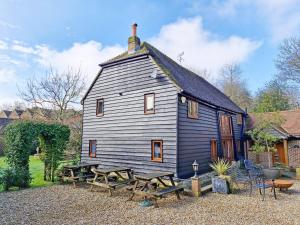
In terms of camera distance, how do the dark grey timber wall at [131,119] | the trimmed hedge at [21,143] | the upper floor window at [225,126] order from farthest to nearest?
the upper floor window at [225,126]
the dark grey timber wall at [131,119]
the trimmed hedge at [21,143]

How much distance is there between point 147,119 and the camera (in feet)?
37.0

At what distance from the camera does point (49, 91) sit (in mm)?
22078

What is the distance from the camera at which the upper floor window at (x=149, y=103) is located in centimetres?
1124

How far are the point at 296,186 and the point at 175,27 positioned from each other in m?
10.6

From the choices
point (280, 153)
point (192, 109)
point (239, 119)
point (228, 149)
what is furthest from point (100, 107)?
point (280, 153)

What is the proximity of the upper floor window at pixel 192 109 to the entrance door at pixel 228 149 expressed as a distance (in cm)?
473

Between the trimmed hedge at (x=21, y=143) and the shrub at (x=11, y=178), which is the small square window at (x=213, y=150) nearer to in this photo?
the trimmed hedge at (x=21, y=143)

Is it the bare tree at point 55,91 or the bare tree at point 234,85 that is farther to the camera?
the bare tree at point 234,85

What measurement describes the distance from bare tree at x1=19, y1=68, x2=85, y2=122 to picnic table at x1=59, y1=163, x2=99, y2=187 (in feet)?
39.7

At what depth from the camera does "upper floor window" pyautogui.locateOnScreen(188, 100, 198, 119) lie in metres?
11.3

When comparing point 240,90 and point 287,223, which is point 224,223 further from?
point 240,90

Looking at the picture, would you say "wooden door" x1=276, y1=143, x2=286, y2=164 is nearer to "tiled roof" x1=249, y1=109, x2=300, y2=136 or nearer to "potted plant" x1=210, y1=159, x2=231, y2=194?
"tiled roof" x1=249, y1=109, x2=300, y2=136

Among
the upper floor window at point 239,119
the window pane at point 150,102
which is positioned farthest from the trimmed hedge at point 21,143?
the upper floor window at point 239,119

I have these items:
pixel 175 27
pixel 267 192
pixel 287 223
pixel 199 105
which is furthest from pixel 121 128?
pixel 287 223
